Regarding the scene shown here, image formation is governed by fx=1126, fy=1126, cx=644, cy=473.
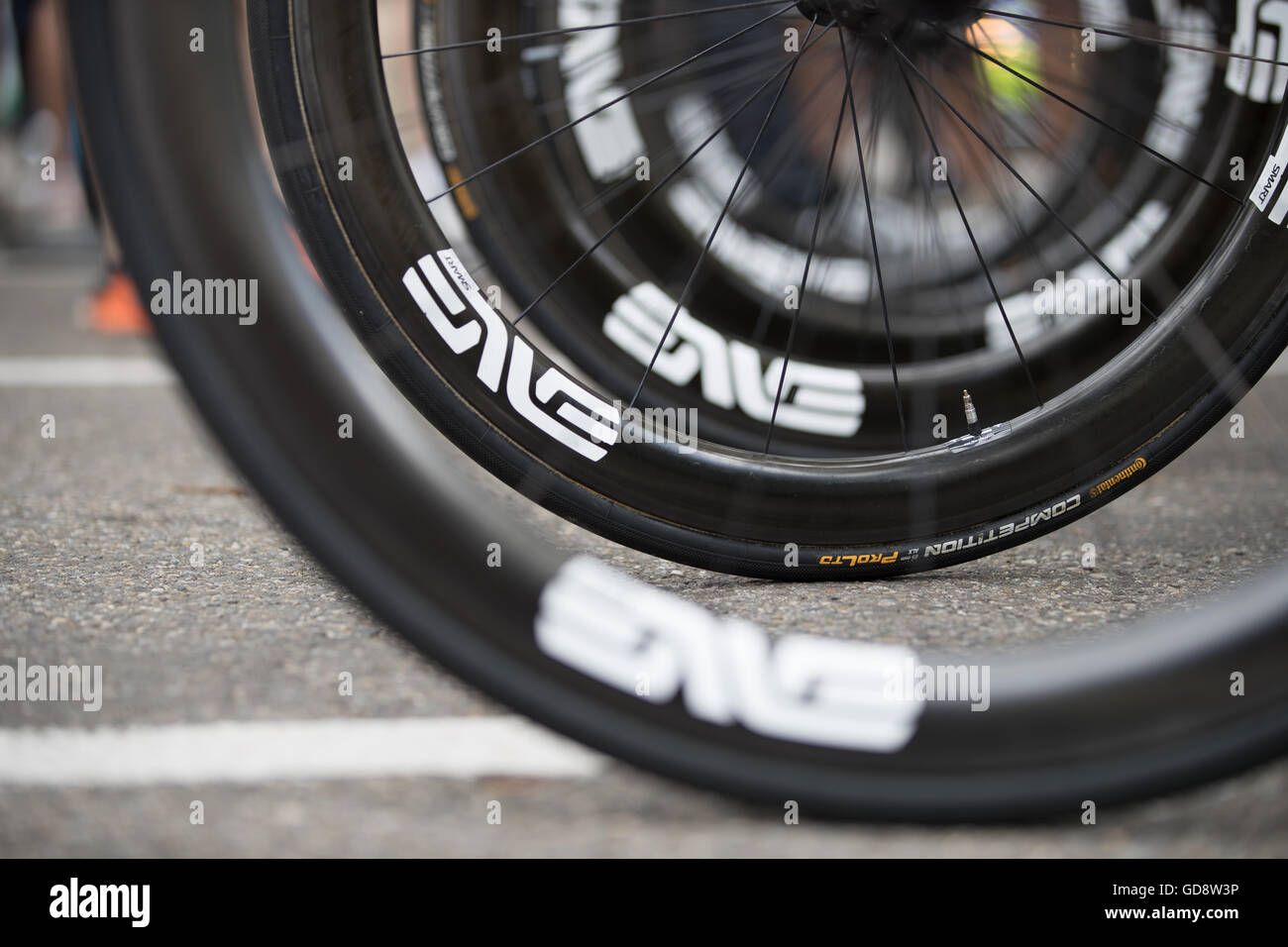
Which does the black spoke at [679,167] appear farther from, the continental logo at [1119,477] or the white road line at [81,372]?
the white road line at [81,372]

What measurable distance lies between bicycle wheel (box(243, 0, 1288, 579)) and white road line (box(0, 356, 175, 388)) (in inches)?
58.5

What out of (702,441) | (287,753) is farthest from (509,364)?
(287,753)

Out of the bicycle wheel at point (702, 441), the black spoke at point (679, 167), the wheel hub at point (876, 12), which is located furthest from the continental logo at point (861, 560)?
the wheel hub at point (876, 12)

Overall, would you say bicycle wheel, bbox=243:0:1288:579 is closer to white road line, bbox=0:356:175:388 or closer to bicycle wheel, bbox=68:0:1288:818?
bicycle wheel, bbox=68:0:1288:818

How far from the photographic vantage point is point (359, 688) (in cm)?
97

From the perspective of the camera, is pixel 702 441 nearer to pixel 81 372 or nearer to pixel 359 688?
pixel 359 688

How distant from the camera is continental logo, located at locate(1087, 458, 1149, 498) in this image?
102 cm

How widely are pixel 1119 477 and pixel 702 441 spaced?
0.38 m

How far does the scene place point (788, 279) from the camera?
5.97 feet

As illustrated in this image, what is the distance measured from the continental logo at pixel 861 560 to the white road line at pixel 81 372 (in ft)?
5.37

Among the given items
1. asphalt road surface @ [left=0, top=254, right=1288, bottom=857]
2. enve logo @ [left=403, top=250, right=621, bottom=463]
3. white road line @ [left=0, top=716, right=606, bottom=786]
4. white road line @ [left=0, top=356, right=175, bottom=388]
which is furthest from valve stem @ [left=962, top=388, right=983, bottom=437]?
white road line @ [left=0, top=356, right=175, bottom=388]

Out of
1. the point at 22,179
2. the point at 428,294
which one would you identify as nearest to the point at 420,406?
the point at 428,294
